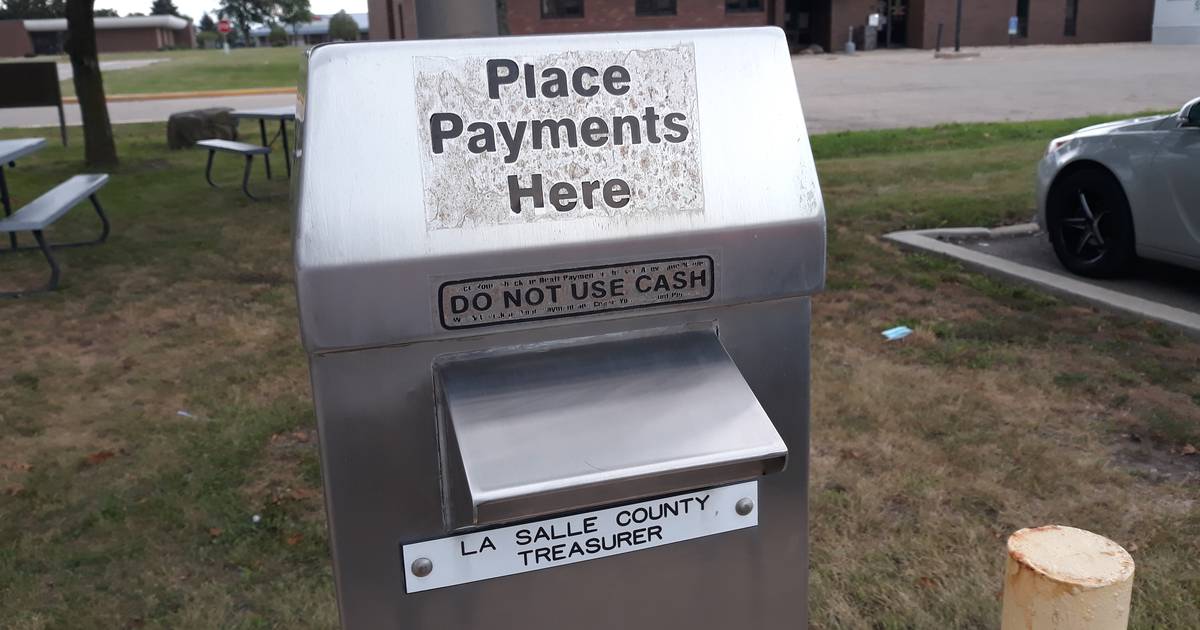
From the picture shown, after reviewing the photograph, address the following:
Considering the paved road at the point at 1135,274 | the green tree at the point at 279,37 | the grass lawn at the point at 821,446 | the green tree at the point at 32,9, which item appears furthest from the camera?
the green tree at the point at 279,37

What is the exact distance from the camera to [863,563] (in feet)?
10.2

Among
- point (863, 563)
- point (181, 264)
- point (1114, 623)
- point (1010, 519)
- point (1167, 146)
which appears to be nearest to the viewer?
point (1114, 623)

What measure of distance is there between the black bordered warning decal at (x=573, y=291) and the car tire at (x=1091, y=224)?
5361 millimetres

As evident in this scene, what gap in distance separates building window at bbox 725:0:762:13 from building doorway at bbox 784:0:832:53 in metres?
1.85

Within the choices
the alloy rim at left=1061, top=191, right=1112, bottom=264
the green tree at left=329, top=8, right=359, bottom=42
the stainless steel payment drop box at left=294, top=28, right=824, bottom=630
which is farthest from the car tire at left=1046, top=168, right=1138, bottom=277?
the green tree at left=329, top=8, right=359, bottom=42

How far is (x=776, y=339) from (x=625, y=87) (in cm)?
42

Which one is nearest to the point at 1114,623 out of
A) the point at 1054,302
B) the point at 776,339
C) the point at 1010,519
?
the point at 776,339

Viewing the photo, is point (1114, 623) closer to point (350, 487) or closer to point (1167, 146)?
point (350, 487)

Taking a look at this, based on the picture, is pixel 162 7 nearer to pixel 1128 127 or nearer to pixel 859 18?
pixel 859 18

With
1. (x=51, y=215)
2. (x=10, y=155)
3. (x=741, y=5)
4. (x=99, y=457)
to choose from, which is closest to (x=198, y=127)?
(x=10, y=155)

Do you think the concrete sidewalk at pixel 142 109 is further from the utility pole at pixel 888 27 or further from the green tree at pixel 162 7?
the green tree at pixel 162 7

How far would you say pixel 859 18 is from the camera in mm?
37594

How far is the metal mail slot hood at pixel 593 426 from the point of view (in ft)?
4.05

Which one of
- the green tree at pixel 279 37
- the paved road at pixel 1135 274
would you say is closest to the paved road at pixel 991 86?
the paved road at pixel 1135 274
